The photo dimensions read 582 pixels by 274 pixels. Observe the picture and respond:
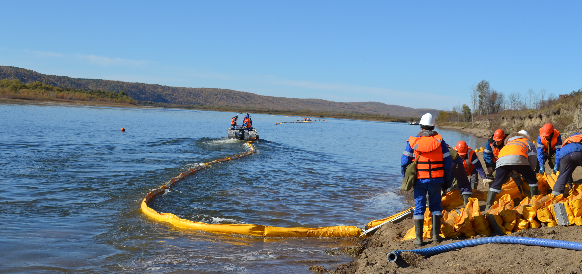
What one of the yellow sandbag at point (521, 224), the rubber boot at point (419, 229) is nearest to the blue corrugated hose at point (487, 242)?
the rubber boot at point (419, 229)

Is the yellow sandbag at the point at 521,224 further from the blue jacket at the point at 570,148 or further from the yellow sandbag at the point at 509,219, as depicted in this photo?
the blue jacket at the point at 570,148

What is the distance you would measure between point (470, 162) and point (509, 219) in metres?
3.40

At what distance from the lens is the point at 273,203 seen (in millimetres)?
11609

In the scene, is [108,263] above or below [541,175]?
below

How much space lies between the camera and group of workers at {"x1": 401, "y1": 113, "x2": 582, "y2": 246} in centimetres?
610

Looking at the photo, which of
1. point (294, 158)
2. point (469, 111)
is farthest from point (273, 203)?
point (469, 111)

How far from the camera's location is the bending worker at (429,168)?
6.07 meters

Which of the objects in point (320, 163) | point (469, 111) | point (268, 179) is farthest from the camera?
point (469, 111)

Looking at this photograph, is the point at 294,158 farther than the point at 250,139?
No

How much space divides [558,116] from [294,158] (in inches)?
788

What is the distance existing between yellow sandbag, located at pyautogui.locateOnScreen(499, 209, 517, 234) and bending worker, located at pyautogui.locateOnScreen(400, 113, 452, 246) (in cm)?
97

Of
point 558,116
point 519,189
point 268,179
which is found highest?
point 558,116

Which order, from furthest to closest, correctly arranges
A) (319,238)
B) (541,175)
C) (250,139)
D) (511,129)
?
(511,129)
(250,139)
(541,175)
(319,238)

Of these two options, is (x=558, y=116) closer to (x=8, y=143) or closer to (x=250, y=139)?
(x=250, y=139)
